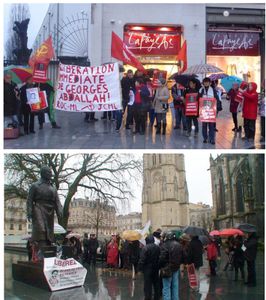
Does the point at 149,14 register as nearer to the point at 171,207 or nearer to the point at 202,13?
the point at 202,13

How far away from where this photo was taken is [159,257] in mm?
6762

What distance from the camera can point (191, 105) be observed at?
920cm

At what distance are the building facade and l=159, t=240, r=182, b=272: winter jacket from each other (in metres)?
6.97

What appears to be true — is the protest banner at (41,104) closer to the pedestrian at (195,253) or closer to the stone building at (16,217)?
the stone building at (16,217)

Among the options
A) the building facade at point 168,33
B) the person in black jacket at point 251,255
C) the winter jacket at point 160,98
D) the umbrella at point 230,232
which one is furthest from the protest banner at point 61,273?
the building facade at point 168,33

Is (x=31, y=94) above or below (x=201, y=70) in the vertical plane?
below

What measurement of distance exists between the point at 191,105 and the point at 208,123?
52 centimetres

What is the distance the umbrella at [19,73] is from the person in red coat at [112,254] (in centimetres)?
378

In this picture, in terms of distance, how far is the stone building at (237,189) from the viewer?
9.41m

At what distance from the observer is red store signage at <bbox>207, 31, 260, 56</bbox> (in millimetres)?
13688

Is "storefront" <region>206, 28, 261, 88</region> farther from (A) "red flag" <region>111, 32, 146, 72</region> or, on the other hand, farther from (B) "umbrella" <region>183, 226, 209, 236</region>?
(B) "umbrella" <region>183, 226, 209, 236</region>

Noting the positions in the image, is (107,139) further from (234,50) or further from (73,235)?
(234,50)

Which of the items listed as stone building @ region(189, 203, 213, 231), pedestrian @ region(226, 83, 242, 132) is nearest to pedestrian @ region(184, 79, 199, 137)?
pedestrian @ region(226, 83, 242, 132)

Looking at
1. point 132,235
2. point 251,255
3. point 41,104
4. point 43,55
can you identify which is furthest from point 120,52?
point 251,255
